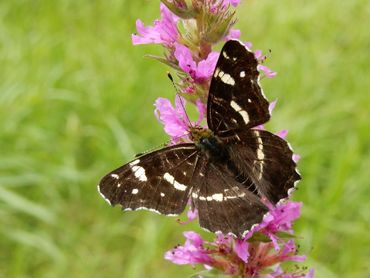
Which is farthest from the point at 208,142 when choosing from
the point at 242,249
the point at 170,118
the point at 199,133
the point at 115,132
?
the point at 115,132

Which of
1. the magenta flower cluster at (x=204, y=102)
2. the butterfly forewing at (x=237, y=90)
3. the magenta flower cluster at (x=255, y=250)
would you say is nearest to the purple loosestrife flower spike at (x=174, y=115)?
the magenta flower cluster at (x=204, y=102)

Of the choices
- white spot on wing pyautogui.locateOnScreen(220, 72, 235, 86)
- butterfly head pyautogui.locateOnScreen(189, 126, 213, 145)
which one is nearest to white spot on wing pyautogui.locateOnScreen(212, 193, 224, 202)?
butterfly head pyautogui.locateOnScreen(189, 126, 213, 145)

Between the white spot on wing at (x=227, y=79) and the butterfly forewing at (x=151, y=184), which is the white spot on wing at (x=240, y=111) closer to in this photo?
the white spot on wing at (x=227, y=79)

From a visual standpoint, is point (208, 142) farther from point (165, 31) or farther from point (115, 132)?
point (115, 132)

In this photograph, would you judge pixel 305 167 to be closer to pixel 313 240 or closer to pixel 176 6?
pixel 313 240

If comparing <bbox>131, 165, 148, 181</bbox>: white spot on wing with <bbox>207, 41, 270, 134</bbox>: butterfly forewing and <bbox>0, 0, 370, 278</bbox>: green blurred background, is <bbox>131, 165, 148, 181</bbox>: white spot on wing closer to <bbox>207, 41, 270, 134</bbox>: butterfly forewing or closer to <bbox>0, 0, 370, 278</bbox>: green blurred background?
<bbox>207, 41, 270, 134</bbox>: butterfly forewing
